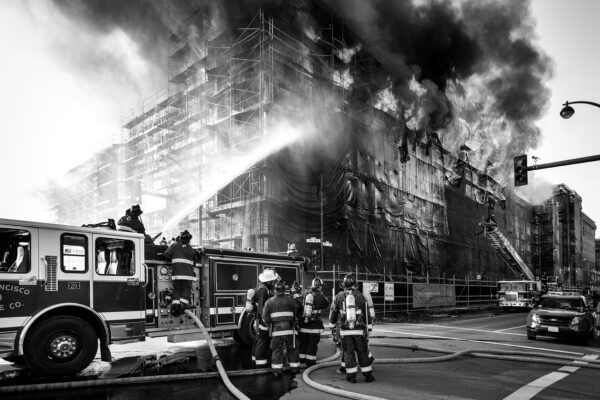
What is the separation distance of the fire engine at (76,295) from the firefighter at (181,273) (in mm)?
207

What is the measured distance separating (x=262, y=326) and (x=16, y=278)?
156 inches

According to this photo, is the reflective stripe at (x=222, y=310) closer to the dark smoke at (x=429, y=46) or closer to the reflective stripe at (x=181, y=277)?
the reflective stripe at (x=181, y=277)

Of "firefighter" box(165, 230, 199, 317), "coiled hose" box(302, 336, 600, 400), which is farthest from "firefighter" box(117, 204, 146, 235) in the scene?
"coiled hose" box(302, 336, 600, 400)

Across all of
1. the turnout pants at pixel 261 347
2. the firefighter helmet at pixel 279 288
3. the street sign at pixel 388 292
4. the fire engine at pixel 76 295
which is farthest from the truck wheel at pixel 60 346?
the street sign at pixel 388 292

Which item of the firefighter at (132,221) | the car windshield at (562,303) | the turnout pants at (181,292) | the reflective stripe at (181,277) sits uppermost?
the firefighter at (132,221)

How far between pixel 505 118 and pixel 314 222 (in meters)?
28.0

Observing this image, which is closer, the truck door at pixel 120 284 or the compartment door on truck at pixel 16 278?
the compartment door on truck at pixel 16 278

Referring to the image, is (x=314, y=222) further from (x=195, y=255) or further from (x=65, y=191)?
(x=65, y=191)

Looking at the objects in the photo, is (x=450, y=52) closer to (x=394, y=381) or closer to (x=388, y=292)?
(x=388, y=292)

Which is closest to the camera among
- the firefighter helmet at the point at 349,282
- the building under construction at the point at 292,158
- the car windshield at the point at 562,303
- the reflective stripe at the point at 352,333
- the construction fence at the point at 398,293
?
the reflective stripe at the point at 352,333

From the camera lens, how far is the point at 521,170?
17438mm

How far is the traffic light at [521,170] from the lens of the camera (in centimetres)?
1738

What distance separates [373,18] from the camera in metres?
36.6

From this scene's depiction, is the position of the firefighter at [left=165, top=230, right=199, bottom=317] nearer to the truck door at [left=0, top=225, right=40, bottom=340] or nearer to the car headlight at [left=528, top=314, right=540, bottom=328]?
the truck door at [left=0, top=225, right=40, bottom=340]
